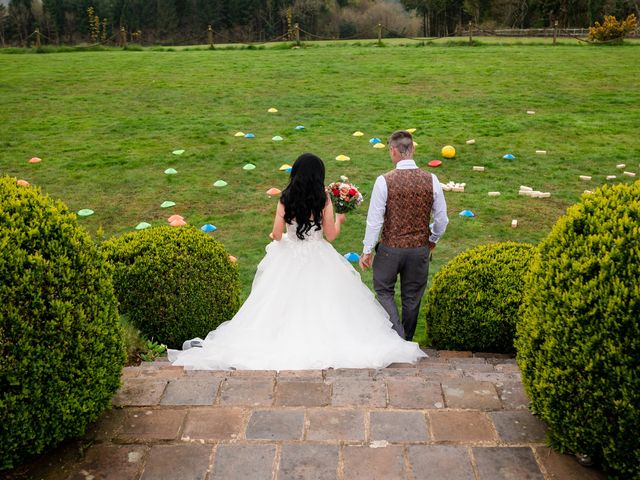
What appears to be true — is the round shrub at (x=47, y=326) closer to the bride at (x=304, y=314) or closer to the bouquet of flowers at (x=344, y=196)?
the bride at (x=304, y=314)

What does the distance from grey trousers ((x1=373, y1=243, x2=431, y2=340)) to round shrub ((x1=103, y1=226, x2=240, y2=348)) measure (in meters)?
1.46

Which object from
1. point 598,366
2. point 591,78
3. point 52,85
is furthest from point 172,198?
point 591,78

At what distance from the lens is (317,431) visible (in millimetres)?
3418

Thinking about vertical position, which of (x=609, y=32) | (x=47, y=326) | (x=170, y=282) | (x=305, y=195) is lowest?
(x=170, y=282)

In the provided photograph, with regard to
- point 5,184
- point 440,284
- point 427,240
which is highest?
point 5,184

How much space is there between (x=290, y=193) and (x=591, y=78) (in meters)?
17.0

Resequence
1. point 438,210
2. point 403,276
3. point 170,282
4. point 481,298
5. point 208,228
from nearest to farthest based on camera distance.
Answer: point 481,298, point 170,282, point 438,210, point 403,276, point 208,228

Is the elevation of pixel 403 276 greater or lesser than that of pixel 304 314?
greater

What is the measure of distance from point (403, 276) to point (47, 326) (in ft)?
11.1

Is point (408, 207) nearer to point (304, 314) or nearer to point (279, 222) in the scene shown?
point (279, 222)

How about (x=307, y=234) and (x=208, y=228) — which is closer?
(x=307, y=234)

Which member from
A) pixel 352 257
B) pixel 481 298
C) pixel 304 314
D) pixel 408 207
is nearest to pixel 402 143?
pixel 408 207

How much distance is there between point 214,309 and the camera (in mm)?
5473

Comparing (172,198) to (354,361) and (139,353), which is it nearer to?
(139,353)
